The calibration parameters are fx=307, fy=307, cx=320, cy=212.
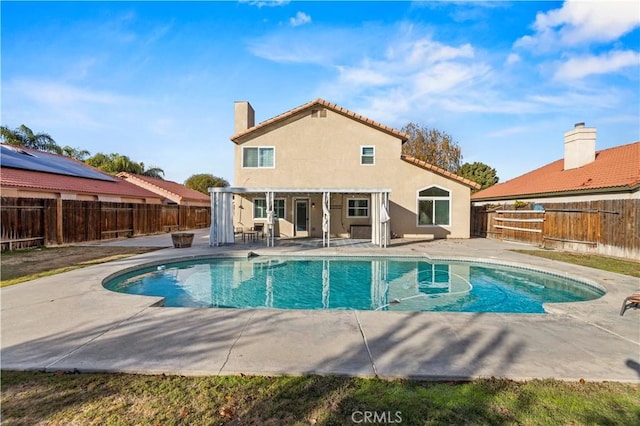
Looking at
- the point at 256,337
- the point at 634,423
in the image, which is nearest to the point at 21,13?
the point at 256,337

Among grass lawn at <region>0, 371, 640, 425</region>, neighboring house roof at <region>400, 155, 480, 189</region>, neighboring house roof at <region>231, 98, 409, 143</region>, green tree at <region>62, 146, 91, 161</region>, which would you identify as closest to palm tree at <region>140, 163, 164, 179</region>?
green tree at <region>62, 146, 91, 161</region>

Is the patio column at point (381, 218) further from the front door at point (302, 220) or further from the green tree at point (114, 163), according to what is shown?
the green tree at point (114, 163)

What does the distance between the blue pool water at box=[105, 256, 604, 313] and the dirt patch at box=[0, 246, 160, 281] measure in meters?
2.20

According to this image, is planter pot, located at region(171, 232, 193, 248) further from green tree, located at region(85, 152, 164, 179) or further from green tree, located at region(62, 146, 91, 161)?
green tree, located at region(62, 146, 91, 161)

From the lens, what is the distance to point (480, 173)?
36031mm

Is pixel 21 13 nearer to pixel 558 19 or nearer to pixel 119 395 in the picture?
pixel 119 395

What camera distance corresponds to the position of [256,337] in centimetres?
421

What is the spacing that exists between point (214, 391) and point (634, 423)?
369 centimetres

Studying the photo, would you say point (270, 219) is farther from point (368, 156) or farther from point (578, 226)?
point (578, 226)

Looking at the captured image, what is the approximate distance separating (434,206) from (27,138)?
123ft

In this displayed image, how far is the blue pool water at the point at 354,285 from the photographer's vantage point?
7129mm

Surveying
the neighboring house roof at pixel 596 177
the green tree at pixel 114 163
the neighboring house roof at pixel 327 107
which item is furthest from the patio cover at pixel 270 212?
the green tree at pixel 114 163

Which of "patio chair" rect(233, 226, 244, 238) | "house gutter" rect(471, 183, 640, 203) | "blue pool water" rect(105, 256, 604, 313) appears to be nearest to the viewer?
"blue pool water" rect(105, 256, 604, 313)

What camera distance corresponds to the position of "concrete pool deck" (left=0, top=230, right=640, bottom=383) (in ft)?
11.2
